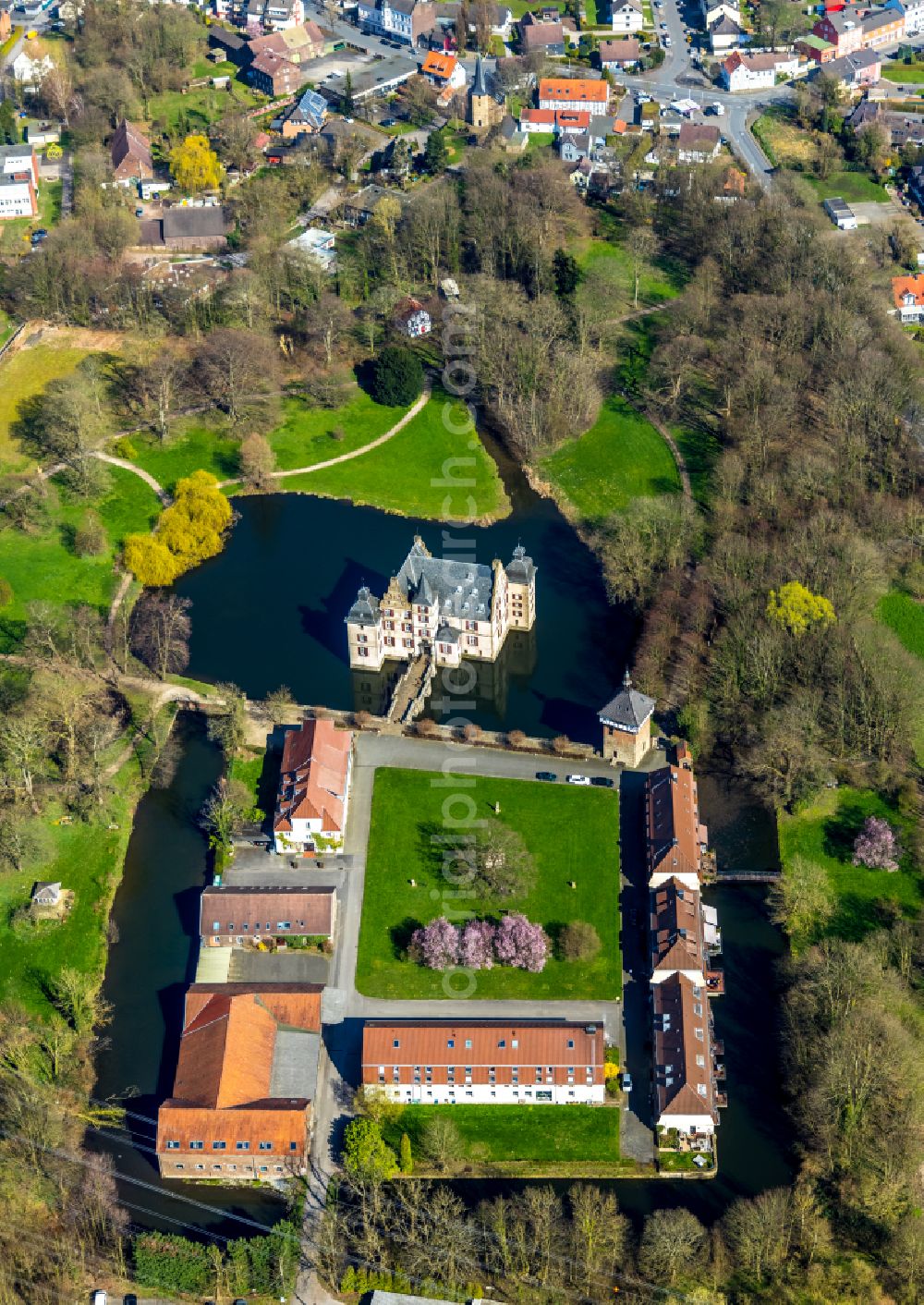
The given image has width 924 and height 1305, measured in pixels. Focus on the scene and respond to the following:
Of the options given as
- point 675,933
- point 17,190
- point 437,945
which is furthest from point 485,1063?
point 17,190

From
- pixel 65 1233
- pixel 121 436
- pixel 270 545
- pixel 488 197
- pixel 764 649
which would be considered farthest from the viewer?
pixel 488 197

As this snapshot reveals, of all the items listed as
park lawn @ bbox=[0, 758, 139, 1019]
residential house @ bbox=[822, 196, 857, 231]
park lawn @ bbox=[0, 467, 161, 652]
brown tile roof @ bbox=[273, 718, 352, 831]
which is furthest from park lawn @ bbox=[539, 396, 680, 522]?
park lawn @ bbox=[0, 758, 139, 1019]

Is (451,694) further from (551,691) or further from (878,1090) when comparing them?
(878,1090)

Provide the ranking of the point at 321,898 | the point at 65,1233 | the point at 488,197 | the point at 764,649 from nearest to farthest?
the point at 65,1233 < the point at 321,898 < the point at 764,649 < the point at 488,197

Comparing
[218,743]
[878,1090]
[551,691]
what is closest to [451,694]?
[551,691]

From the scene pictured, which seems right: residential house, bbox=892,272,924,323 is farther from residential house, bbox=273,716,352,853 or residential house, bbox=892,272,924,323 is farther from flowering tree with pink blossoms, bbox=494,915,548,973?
flowering tree with pink blossoms, bbox=494,915,548,973

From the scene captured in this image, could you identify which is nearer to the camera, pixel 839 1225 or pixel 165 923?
pixel 839 1225
